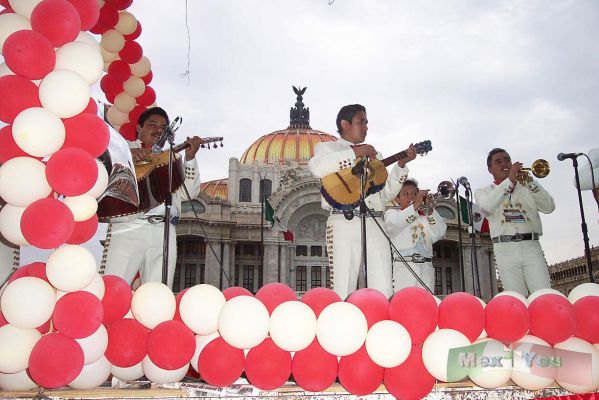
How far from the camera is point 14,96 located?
3.34m

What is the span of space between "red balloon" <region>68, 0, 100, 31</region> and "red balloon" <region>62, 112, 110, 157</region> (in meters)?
0.87

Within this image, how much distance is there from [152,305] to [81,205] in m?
0.87

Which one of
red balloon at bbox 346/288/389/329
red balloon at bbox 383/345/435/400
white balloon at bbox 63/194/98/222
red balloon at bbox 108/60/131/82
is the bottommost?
red balloon at bbox 383/345/435/400

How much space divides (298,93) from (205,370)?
A: 52.7m

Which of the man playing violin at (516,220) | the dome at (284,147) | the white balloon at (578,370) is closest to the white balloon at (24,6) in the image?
the white balloon at (578,370)

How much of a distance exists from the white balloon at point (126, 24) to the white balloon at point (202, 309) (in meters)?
4.09

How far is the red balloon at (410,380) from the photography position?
3.19m

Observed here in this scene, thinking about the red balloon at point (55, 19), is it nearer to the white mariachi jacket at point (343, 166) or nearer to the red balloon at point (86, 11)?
the red balloon at point (86, 11)

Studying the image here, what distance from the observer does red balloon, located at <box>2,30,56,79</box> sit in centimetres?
329

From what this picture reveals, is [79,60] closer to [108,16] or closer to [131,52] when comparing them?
[108,16]

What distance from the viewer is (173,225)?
552cm

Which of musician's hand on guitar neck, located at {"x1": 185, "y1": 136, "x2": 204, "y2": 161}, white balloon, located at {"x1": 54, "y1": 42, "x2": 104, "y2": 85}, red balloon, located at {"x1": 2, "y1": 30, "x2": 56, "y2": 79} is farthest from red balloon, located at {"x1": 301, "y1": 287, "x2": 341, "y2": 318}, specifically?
musician's hand on guitar neck, located at {"x1": 185, "y1": 136, "x2": 204, "y2": 161}

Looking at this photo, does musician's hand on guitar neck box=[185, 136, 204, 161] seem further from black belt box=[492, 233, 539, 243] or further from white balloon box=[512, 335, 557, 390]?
black belt box=[492, 233, 539, 243]

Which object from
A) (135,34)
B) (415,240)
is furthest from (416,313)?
(135,34)
